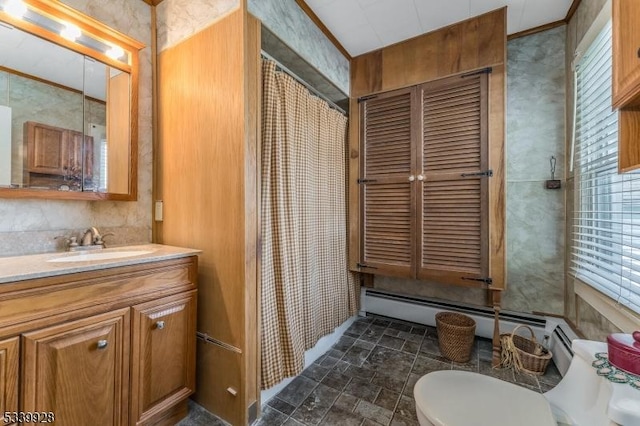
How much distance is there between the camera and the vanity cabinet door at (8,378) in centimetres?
84

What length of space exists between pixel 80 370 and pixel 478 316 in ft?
8.56

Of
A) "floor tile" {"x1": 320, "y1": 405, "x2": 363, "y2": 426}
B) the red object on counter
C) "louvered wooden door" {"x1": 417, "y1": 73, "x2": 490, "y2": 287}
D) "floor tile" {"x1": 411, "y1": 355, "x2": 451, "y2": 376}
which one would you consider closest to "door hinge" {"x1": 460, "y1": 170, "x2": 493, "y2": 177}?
"louvered wooden door" {"x1": 417, "y1": 73, "x2": 490, "y2": 287}

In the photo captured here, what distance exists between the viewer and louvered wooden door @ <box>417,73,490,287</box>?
1.89 m

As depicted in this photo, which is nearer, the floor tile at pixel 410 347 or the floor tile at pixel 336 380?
the floor tile at pixel 336 380

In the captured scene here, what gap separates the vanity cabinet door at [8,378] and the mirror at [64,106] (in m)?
0.79

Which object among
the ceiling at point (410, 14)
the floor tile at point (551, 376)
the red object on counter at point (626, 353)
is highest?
the ceiling at point (410, 14)

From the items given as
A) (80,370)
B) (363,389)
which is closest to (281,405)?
(363,389)

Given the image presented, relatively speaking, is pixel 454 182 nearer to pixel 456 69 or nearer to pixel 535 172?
pixel 535 172

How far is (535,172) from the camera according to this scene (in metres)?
2.06

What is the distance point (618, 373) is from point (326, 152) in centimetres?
186

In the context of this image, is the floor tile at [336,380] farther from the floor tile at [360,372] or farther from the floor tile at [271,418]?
the floor tile at [271,418]

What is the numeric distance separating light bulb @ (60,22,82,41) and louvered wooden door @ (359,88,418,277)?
194cm

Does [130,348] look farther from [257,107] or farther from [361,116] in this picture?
[361,116]

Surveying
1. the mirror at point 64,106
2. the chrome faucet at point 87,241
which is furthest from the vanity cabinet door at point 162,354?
the mirror at point 64,106
